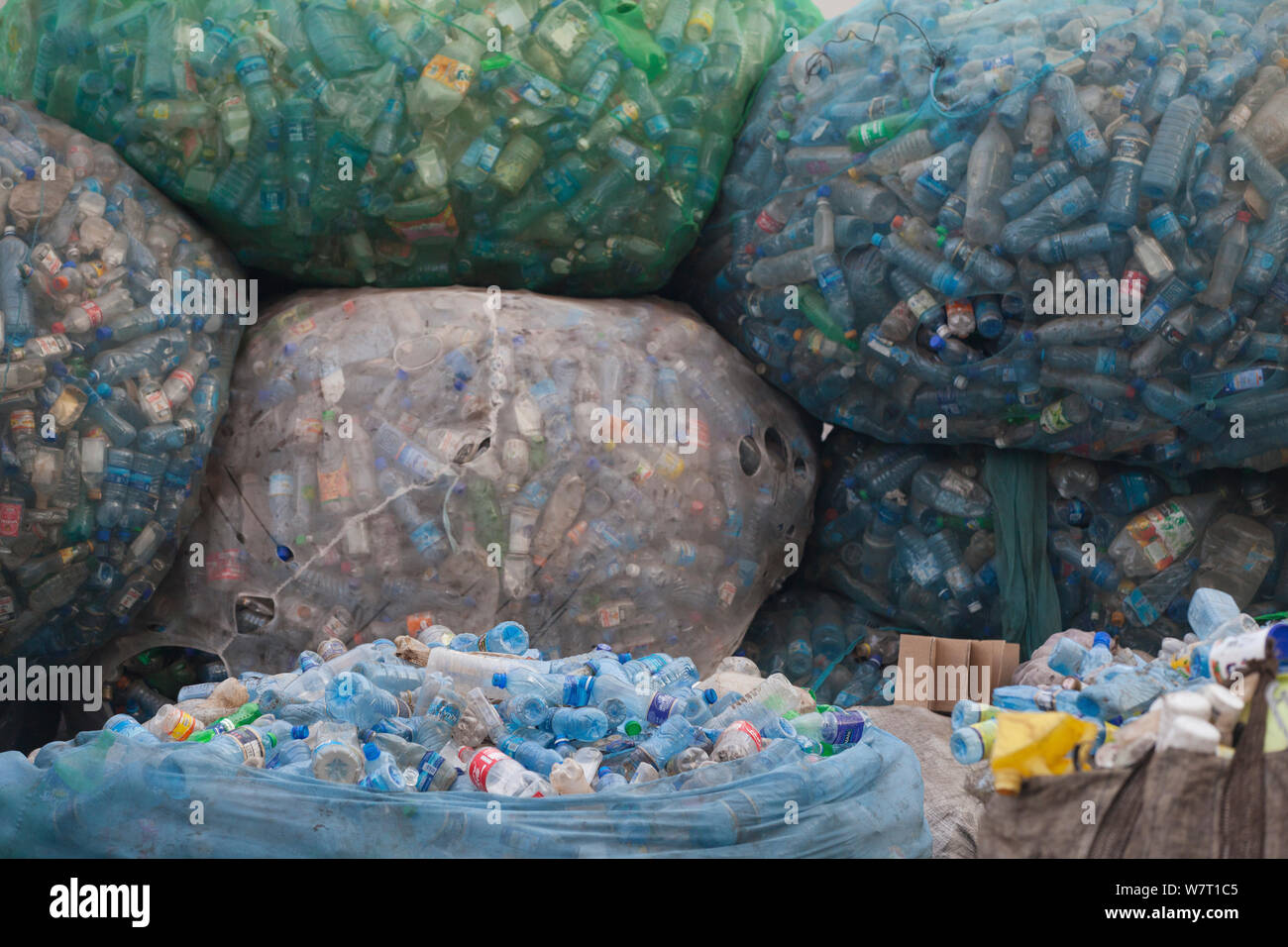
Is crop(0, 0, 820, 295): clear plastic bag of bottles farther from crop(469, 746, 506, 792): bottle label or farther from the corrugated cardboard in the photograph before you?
crop(469, 746, 506, 792): bottle label

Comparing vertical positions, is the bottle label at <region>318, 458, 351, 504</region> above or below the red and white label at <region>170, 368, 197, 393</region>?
below

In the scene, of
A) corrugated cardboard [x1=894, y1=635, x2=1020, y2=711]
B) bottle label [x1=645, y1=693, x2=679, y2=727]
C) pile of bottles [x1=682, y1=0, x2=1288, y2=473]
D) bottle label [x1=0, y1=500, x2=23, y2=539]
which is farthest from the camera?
corrugated cardboard [x1=894, y1=635, x2=1020, y2=711]

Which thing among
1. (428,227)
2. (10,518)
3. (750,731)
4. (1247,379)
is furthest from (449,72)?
(1247,379)

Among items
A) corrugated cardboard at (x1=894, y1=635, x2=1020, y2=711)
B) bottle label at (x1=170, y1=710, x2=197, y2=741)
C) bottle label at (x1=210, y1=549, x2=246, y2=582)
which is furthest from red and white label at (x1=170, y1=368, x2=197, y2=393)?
corrugated cardboard at (x1=894, y1=635, x2=1020, y2=711)

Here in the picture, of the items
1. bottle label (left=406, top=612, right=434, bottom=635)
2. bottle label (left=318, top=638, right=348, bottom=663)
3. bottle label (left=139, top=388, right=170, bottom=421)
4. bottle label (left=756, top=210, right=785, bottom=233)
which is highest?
bottle label (left=756, top=210, right=785, bottom=233)

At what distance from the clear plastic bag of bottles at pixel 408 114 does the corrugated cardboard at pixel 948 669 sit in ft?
4.22

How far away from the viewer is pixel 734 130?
3.61 m

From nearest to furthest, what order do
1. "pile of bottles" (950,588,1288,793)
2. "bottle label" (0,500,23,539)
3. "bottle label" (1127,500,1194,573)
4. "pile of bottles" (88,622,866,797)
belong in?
1. "pile of bottles" (950,588,1288,793)
2. "pile of bottles" (88,622,866,797)
3. "bottle label" (0,500,23,539)
4. "bottle label" (1127,500,1194,573)

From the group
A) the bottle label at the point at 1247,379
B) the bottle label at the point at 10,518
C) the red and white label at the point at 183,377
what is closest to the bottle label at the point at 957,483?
the bottle label at the point at 1247,379

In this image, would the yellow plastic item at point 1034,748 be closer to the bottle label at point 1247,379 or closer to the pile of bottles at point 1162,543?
the bottle label at point 1247,379

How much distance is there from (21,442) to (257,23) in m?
1.13

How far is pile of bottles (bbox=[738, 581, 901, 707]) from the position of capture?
3.72 meters

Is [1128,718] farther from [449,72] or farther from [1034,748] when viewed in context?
[449,72]

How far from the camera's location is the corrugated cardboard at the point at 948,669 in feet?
10.8
